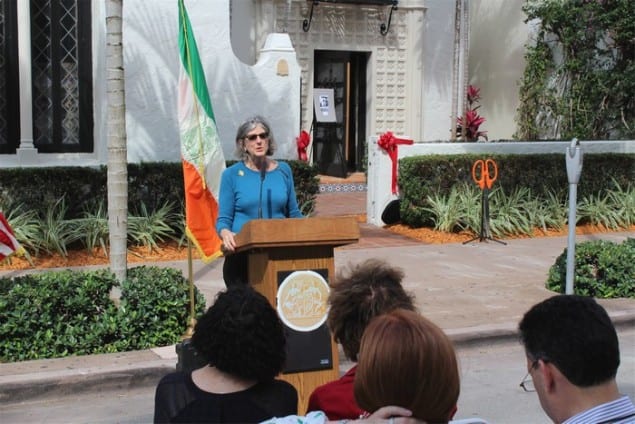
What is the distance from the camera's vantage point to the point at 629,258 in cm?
945

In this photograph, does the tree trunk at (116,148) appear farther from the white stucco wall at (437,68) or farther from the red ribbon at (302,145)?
the white stucco wall at (437,68)

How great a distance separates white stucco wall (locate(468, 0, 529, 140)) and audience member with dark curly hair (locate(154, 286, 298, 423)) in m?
18.0

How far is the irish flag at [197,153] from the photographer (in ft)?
22.9

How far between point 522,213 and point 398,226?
1.96m

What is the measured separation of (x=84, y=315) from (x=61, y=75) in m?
6.83

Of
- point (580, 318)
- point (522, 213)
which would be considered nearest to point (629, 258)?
point (522, 213)

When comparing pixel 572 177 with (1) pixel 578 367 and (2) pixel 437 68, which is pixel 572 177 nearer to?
(1) pixel 578 367

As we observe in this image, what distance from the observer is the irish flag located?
6.98 m

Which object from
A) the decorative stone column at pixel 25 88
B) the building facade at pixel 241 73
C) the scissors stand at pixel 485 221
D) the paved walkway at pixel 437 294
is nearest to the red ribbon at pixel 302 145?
the building facade at pixel 241 73

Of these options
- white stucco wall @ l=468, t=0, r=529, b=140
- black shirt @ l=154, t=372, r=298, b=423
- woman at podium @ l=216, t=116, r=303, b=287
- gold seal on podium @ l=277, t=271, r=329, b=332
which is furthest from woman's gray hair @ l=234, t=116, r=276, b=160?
white stucco wall @ l=468, t=0, r=529, b=140

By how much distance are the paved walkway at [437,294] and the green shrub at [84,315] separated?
0.17 metres

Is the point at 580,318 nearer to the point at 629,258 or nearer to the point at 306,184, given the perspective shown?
the point at 629,258

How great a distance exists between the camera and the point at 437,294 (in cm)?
955

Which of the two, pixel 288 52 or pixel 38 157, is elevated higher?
pixel 288 52
